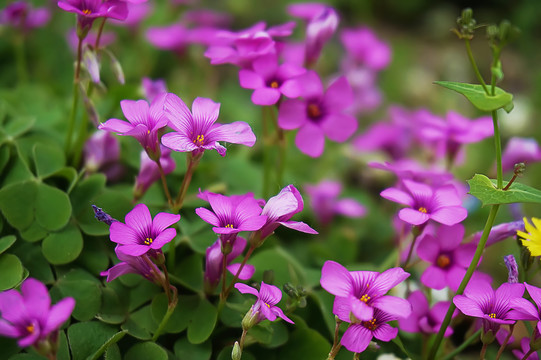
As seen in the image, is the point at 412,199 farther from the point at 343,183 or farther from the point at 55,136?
the point at 343,183

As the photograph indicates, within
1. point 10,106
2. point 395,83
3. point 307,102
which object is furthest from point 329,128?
point 395,83

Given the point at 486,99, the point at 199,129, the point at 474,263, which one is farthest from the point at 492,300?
the point at 199,129

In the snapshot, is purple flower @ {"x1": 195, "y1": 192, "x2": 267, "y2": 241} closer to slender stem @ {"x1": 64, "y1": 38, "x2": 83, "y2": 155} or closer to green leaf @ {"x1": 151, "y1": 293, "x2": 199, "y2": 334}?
green leaf @ {"x1": 151, "y1": 293, "x2": 199, "y2": 334}

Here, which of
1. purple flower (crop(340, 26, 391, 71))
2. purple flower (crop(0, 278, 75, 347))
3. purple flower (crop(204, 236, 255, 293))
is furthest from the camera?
purple flower (crop(340, 26, 391, 71))

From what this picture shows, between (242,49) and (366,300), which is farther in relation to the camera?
(242,49)

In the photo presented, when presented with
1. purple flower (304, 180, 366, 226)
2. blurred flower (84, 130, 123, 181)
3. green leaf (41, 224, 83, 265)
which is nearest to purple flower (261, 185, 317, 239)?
green leaf (41, 224, 83, 265)

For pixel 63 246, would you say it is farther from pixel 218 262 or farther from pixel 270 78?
pixel 270 78
